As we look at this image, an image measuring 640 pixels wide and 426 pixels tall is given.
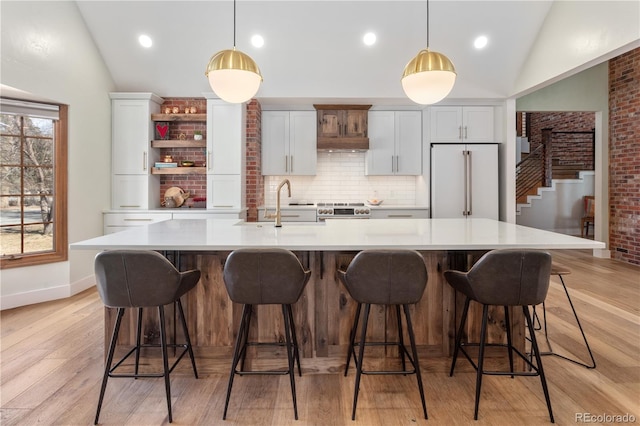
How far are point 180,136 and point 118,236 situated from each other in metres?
3.15

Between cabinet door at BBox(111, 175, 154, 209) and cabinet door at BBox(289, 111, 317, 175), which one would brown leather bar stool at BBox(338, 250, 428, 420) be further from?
cabinet door at BBox(111, 175, 154, 209)

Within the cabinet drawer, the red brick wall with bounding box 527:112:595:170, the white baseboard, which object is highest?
the red brick wall with bounding box 527:112:595:170

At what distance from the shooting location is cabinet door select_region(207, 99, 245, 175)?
4848mm

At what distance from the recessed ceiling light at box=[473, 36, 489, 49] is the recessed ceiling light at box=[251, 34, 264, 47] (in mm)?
2749

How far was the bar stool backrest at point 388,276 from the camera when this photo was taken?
73.9 inches

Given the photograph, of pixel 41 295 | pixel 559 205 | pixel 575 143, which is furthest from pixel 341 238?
pixel 575 143

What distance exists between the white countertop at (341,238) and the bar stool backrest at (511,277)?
0.41ft

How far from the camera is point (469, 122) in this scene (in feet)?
17.7

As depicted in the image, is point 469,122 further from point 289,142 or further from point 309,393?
point 309,393

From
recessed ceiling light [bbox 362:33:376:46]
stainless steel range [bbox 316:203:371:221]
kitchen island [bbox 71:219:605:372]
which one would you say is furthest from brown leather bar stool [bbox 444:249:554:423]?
recessed ceiling light [bbox 362:33:376:46]

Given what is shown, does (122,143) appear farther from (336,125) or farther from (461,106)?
(461,106)

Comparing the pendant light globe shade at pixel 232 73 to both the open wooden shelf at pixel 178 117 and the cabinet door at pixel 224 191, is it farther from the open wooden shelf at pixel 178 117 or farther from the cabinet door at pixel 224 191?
the open wooden shelf at pixel 178 117

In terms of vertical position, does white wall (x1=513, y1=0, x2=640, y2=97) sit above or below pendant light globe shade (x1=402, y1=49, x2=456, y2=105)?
above

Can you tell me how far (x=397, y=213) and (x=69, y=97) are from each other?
4425 millimetres
